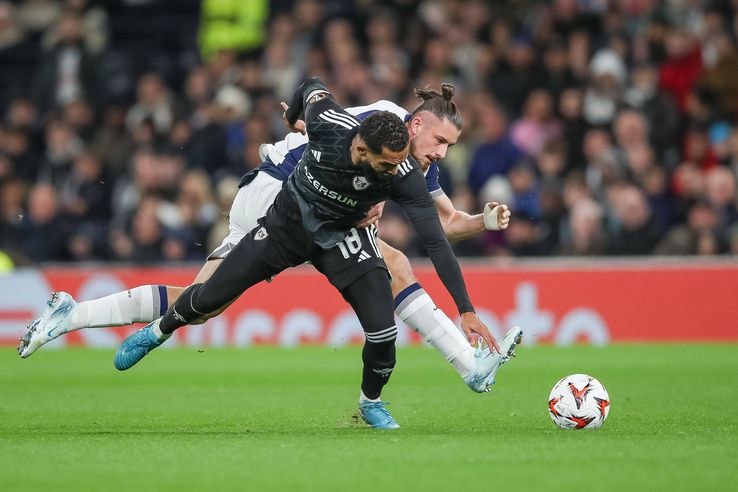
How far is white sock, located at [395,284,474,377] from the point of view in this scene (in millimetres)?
8641

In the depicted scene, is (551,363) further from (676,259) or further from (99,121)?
(99,121)

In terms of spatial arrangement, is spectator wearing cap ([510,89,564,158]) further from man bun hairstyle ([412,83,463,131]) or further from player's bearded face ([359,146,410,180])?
player's bearded face ([359,146,410,180])

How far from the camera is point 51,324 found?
29.2ft

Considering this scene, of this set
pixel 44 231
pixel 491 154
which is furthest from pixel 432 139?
pixel 44 231

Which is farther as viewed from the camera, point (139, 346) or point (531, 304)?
point (531, 304)

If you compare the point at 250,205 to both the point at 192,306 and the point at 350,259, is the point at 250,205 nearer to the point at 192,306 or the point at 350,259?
the point at 192,306

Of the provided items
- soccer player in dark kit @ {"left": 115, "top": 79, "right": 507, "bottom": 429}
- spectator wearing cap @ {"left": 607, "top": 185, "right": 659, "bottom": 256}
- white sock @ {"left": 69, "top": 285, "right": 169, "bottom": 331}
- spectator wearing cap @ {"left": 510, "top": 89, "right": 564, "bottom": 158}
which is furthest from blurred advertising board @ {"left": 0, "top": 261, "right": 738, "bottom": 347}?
soccer player in dark kit @ {"left": 115, "top": 79, "right": 507, "bottom": 429}

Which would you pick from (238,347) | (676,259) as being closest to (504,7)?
(676,259)

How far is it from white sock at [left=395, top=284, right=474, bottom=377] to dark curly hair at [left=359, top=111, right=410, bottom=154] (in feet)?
5.37

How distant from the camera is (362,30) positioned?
19172 millimetres

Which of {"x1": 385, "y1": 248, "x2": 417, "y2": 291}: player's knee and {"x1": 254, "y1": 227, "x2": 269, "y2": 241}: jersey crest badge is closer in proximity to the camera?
{"x1": 254, "y1": 227, "x2": 269, "y2": 241}: jersey crest badge

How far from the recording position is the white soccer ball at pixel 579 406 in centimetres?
812

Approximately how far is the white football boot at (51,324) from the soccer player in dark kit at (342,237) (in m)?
0.54

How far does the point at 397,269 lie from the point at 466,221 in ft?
1.95
